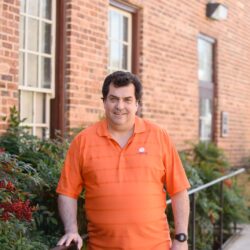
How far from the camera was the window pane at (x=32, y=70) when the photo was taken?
5988 millimetres

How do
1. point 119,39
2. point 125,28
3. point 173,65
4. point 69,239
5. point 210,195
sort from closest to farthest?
point 69,239 → point 119,39 → point 125,28 → point 210,195 → point 173,65

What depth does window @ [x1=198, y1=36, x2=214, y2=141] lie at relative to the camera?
33.8 ft

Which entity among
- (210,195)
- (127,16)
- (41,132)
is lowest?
(210,195)

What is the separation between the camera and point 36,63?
19.9 ft

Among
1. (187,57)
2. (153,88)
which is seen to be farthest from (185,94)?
(153,88)

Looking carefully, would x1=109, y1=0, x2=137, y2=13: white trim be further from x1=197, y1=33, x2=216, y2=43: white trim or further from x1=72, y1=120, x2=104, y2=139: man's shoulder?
x1=72, y1=120, x2=104, y2=139: man's shoulder

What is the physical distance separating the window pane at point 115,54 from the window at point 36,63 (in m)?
1.33

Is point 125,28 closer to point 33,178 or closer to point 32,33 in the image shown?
point 32,33

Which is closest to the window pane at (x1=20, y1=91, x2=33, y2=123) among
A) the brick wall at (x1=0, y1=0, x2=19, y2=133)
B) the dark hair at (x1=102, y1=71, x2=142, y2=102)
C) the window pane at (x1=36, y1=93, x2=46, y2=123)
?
the window pane at (x1=36, y1=93, x2=46, y2=123)

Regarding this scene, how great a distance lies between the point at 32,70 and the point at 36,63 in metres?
0.09

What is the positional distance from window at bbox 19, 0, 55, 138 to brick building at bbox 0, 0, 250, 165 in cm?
1

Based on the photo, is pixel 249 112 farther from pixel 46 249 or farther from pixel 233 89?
pixel 46 249

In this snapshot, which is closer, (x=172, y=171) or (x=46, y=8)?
(x=172, y=171)

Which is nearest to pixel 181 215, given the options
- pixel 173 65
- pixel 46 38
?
pixel 46 38
